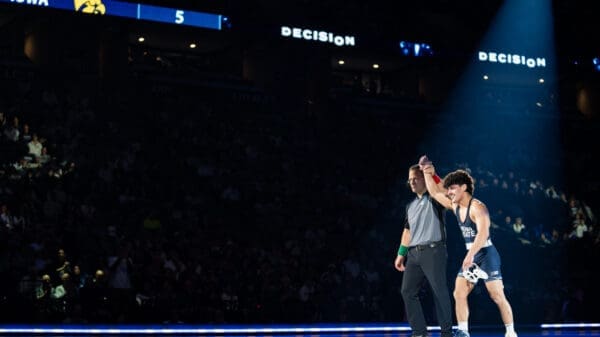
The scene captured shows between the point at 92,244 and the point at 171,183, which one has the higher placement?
the point at 171,183

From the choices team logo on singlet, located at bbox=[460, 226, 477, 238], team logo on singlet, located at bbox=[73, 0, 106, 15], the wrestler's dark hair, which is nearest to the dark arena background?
team logo on singlet, located at bbox=[73, 0, 106, 15]

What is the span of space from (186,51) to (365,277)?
16701 millimetres

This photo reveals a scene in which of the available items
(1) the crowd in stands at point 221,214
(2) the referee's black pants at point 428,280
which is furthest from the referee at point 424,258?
(1) the crowd in stands at point 221,214

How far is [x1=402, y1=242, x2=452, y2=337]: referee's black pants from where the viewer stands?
24.6 ft

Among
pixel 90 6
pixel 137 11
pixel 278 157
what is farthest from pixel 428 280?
pixel 137 11

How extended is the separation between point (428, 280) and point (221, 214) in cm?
1192

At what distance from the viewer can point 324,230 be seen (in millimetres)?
19500

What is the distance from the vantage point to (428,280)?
7609mm

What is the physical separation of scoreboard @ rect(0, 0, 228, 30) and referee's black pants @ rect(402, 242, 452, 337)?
16.0m

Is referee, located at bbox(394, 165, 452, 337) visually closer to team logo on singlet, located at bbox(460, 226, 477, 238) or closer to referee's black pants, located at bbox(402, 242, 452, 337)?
referee's black pants, located at bbox(402, 242, 452, 337)

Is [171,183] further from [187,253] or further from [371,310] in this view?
[371,310]

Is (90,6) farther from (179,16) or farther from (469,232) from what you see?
(469,232)

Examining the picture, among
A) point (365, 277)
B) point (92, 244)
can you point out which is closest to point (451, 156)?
point (365, 277)

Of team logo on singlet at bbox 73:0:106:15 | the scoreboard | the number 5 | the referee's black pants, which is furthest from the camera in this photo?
the number 5
